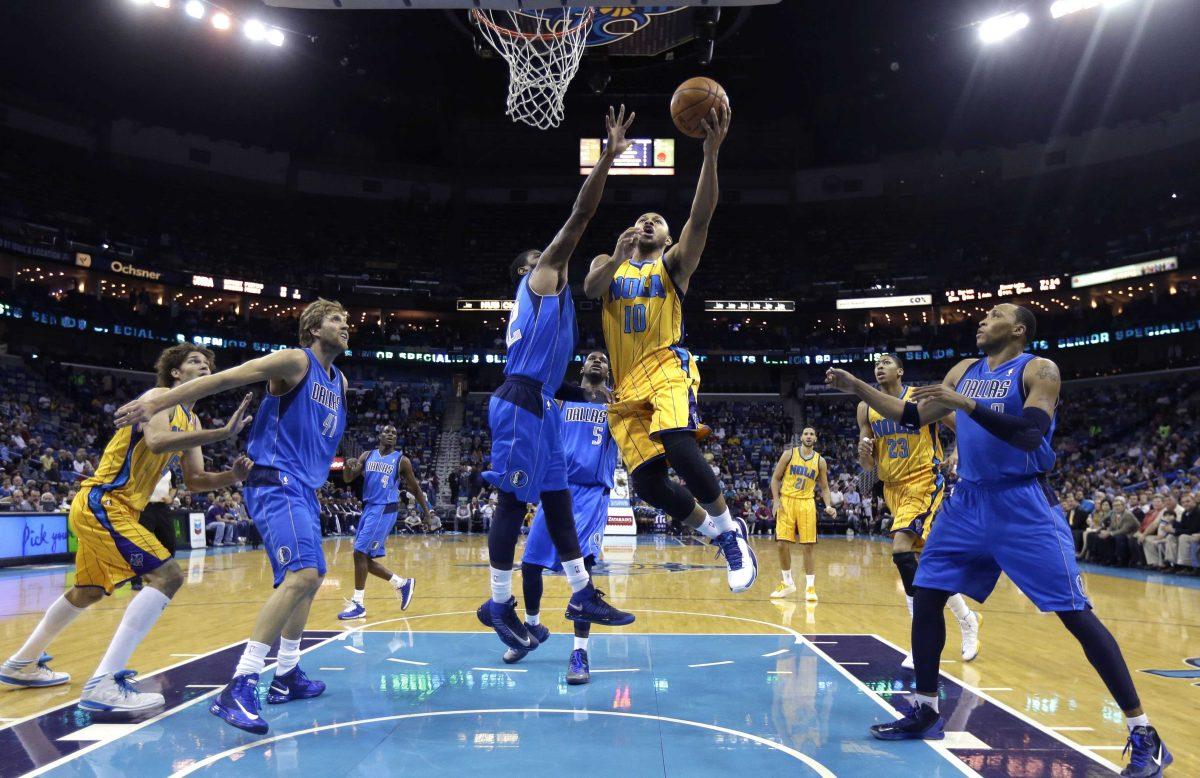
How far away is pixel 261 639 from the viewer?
4301 mm

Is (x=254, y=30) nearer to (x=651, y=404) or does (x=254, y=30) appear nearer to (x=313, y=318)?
(x=313, y=318)

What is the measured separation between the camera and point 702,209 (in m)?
4.73

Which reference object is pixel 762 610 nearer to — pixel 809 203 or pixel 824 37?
pixel 824 37

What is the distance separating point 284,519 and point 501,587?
145cm

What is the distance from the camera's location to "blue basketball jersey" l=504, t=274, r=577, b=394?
204 inches

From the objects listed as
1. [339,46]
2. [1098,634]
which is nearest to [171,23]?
[339,46]

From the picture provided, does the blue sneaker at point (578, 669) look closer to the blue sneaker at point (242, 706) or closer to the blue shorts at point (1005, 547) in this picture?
the blue sneaker at point (242, 706)

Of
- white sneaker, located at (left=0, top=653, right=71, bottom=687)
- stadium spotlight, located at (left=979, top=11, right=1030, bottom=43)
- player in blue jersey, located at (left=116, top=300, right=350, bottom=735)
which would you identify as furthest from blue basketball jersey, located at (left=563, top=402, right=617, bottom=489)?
stadium spotlight, located at (left=979, top=11, right=1030, bottom=43)

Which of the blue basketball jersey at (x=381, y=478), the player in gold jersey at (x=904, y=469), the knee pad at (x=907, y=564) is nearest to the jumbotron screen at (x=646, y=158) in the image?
the blue basketball jersey at (x=381, y=478)

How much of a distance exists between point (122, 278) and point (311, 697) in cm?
3233

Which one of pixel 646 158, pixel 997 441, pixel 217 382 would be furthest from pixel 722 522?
pixel 646 158

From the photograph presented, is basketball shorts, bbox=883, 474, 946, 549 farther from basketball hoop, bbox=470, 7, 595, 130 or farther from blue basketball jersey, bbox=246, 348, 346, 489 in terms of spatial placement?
basketball hoop, bbox=470, 7, 595, 130

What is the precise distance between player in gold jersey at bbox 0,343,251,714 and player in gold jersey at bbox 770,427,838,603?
7434mm

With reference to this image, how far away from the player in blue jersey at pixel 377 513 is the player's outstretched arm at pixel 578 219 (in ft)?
14.2
